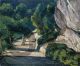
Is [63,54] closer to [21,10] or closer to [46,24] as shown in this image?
[46,24]

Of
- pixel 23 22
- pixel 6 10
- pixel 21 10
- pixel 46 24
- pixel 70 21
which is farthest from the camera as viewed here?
pixel 21 10

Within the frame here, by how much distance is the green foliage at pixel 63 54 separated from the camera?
597 inches

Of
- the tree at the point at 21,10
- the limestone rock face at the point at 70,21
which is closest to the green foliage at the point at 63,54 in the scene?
the limestone rock face at the point at 70,21

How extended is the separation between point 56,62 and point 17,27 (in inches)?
263

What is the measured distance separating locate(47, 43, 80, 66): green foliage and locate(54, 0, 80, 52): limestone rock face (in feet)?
1.80

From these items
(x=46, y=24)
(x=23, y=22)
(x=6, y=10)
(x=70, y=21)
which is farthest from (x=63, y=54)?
(x=6, y=10)

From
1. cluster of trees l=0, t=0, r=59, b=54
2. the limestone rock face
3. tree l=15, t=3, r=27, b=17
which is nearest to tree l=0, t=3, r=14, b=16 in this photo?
cluster of trees l=0, t=0, r=59, b=54

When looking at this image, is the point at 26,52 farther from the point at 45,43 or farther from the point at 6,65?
the point at 6,65

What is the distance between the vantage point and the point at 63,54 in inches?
614

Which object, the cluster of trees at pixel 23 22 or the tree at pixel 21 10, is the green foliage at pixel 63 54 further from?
the tree at pixel 21 10

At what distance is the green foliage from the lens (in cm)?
1516

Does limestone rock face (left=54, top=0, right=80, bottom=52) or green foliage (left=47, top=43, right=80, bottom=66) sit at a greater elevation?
limestone rock face (left=54, top=0, right=80, bottom=52)

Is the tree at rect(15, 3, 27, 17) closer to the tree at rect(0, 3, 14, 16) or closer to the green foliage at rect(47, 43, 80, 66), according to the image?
the tree at rect(0, 3, 14, 16)

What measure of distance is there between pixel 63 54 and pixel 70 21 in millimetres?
2156
